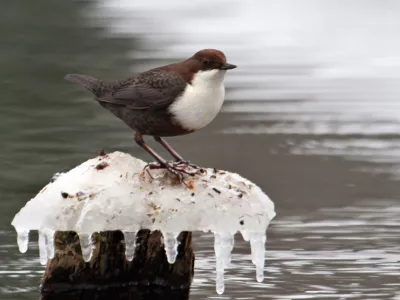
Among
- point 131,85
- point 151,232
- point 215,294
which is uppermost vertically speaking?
point 131,85

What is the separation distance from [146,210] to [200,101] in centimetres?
86

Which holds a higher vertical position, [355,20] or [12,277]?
[355,20]

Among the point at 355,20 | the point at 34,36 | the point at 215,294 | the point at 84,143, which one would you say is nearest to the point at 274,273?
the point at 215,294

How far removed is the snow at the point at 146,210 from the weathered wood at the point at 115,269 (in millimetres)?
132

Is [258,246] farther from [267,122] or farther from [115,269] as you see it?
[267,122]

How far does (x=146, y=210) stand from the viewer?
6648mm

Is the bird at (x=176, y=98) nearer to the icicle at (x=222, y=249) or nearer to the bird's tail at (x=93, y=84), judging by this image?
the bird's tail at (x=93, y=84)

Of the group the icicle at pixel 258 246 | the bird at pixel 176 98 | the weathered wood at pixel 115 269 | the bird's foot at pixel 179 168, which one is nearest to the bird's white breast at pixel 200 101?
the bird at pixel 176 98

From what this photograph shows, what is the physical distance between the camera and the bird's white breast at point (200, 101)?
7172 mm

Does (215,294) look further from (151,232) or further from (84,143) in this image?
(84,143)

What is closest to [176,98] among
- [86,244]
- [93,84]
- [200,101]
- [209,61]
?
[200,101]

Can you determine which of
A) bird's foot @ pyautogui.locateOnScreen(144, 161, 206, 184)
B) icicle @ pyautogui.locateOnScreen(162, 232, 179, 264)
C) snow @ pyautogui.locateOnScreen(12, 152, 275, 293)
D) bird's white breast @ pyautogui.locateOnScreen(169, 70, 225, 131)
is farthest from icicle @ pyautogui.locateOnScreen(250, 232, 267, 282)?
bird's white breast @ pyautogui.locateOnScreen(169, 70, 225, 131)

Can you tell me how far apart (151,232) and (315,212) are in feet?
10.4

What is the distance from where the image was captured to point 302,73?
1695 cm
